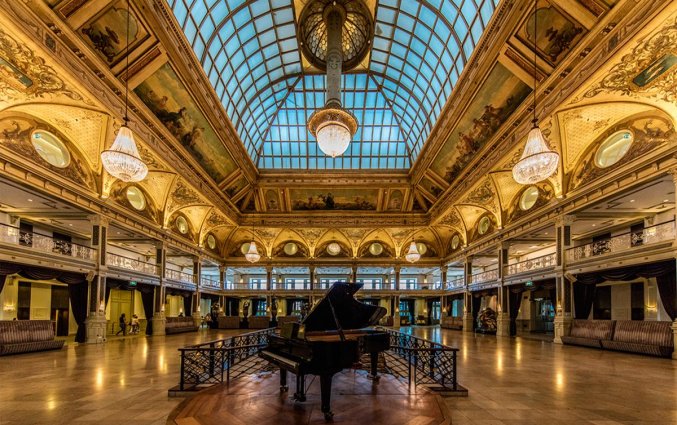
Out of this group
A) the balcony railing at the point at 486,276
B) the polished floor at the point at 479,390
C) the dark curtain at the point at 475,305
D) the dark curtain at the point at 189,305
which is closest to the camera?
the polished floor at the point at 479,390

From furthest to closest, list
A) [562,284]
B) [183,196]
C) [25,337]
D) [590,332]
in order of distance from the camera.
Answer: [183,196] < [562,284] < [590,332] < [25,337]

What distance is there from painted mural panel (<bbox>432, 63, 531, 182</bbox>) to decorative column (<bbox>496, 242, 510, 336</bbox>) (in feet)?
15.1

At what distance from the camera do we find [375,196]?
24484mm

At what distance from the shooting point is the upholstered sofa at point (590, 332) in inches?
462

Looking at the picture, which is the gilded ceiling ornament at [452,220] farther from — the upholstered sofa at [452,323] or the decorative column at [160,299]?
the decorative column at [160,299]

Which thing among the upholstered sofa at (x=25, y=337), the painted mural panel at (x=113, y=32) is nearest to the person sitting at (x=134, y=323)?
the upholstered sofa at (x=25, y=337)

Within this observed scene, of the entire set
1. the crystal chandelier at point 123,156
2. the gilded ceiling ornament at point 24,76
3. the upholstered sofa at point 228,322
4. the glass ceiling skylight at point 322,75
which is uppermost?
the glass ceiling skylight at point 322,75

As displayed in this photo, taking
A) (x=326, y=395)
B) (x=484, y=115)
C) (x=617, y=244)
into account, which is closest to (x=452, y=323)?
(x=617, y=244)

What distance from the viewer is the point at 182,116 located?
42.9 ft

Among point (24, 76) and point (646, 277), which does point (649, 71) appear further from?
point (24, 76)

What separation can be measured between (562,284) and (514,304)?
15.9 ft

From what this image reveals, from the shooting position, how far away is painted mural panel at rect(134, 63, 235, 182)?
10.9 m

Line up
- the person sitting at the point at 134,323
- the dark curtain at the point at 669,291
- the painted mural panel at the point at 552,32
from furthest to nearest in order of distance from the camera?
the person sitting at the point at 134,323 < the dark curtain at the point at 669,291 < the painted mural panel at the point at 552,32

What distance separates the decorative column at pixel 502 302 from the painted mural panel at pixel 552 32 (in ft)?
36.5
